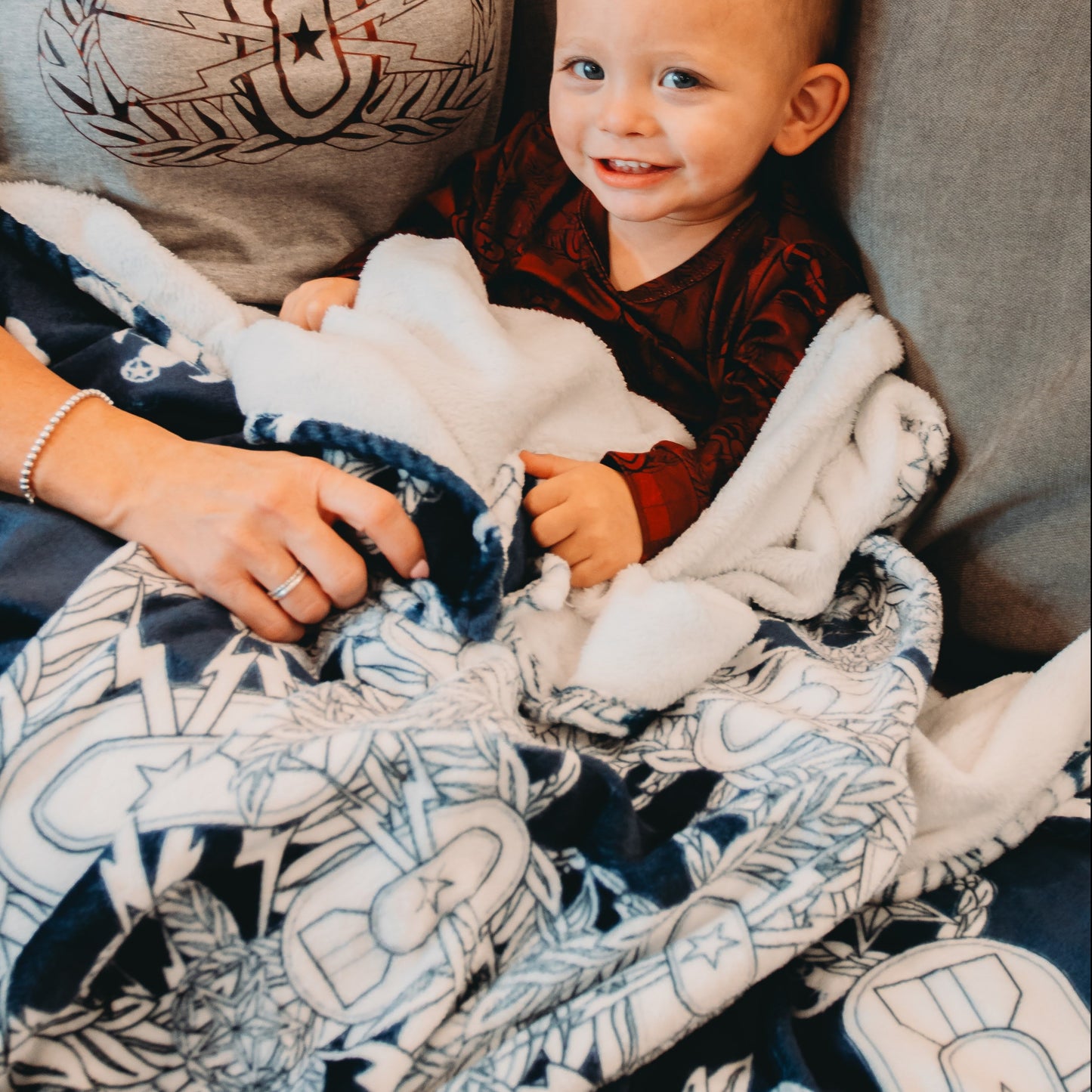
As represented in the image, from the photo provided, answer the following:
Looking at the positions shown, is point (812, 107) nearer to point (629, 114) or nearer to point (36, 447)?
point (629, 114)

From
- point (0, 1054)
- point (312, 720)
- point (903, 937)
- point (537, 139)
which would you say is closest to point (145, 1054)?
point (0, 1054)

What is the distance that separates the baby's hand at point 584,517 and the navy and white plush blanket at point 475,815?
29 mm

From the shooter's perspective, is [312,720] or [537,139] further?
[537,139]

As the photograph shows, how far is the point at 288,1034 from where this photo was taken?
1.60 ft

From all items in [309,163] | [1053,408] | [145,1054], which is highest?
[309,163]

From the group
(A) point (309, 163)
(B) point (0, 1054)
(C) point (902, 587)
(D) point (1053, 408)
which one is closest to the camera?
(B) point (0, 1054)

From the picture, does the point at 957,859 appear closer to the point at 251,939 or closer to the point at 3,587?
the point at 251,939

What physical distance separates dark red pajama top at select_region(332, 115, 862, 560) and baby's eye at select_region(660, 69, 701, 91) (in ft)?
0.49

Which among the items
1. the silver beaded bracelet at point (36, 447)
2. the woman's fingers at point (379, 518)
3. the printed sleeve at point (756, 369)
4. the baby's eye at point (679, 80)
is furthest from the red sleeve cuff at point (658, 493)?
the silver beaded bracelet at point (36, 447)

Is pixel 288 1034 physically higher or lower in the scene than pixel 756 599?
lower

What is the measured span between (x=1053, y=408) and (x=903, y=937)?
35cm

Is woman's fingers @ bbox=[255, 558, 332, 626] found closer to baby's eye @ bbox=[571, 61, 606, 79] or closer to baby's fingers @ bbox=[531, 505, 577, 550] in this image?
baby's fingers @ bbox=[531, 505, 577, 550]

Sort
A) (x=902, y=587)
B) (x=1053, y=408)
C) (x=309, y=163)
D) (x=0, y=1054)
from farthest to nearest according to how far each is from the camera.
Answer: (x=309, y=163)
(x=902, y=587)
(x=1053, y=408)
(x=0, y=1054)

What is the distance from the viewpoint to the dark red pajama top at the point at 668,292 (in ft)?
2.49
